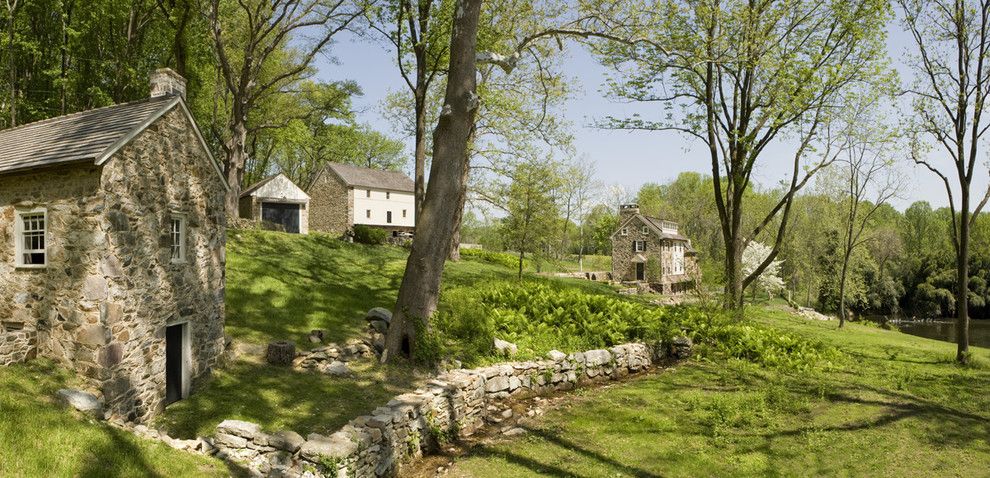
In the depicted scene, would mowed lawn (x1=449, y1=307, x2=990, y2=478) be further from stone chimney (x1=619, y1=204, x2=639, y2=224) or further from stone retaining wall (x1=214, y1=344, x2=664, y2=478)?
stone chimney (x1=619, y1=204, x2=639, y2=224)

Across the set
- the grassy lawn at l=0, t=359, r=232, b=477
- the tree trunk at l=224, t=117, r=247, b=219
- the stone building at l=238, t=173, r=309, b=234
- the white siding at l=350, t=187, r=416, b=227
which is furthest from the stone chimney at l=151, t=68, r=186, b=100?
the white siding at l=350, t=187, r=416, b=227

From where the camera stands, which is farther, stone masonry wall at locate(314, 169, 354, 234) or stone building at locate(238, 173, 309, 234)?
stone masonry wall at locate(314, 169, 354, 234)

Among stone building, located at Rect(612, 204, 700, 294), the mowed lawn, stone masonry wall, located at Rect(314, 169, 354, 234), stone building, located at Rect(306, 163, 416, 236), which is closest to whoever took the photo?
the mowed lawn

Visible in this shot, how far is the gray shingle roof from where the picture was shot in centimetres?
895

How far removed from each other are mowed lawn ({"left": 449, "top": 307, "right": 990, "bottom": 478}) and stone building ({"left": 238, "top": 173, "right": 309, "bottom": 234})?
33590mm

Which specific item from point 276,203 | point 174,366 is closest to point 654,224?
point 276,203

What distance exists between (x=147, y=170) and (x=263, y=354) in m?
4.98

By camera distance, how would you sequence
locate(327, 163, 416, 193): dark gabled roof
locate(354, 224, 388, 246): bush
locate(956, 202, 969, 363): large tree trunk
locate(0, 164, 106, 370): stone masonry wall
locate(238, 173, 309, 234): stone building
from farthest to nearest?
locate(327, 163, 416, 193): dark gabled roof < locate(238, 173, 309, 234): stone building < locate(354, 224, 388, 246): bush < locate(956, 202, 969, 363): large tree trunk < locate(0, 164, 106, 370): stone masonry wall

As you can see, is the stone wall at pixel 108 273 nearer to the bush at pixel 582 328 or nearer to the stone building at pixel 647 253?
the bush at pixel 582 328

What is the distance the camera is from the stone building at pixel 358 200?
1816 inches

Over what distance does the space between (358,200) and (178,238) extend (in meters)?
36.2

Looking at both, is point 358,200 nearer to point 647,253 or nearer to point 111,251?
point 647,253

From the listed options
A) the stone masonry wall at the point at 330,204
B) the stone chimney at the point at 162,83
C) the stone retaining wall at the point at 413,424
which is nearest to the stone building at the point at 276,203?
the stone masonry wall at the point at 330,204

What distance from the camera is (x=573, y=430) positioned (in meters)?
9.80
